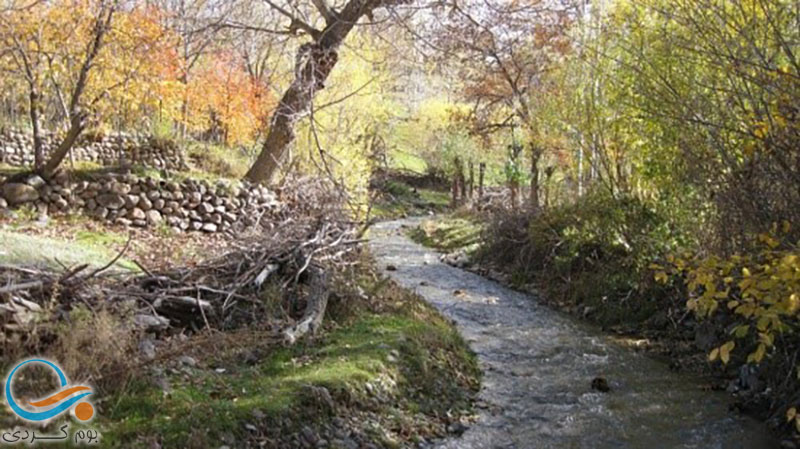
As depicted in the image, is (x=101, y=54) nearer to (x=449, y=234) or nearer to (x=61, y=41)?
(x=61, y=41)

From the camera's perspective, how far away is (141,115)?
622 inches

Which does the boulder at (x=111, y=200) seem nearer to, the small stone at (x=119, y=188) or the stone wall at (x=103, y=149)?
the small stone at (x=119, y=188)

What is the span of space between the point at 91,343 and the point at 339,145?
492 inches

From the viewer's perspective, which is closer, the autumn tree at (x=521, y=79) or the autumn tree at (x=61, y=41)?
the autumn tree at (x=61, y=41)

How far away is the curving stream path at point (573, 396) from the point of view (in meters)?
5.77

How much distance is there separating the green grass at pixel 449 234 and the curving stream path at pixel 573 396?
7.39 meters

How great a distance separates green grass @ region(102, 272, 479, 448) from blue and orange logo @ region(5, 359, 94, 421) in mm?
154

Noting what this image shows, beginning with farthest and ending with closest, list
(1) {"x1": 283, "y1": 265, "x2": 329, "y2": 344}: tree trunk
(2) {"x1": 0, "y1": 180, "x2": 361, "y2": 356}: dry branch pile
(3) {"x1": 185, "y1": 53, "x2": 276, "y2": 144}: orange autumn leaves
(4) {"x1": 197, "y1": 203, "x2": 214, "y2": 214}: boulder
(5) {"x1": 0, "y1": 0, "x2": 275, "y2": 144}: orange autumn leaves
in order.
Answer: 1. (3) {"x1": 185, "y1": 53, "x2": 276, "y2": 144}: orange autumn leaves
2. (4) {"x1": 197, "y1": 203, "x2": 214, "y2": 214}: boulder
3. (5) {"x1": 0, "y1": 0, "x2": 275, "y2": 144}: orange autumn leaves
4. (1) {"x1": 283, "y1": 265, "x2": 329, "y2": 344}: tree trunk
5. (2) {"x1": 0, "y1": 180, "x2": 361, "y2": 356}: dry branch pile

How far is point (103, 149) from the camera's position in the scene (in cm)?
1830

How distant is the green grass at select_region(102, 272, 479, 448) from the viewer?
13.4 feet

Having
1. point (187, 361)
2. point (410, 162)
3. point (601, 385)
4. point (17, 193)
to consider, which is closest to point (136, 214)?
point (17, 193)

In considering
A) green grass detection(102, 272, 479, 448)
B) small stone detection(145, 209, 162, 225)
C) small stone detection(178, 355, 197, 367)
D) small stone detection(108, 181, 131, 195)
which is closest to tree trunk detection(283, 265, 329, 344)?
green grass detection(102, 272, 479, 448)

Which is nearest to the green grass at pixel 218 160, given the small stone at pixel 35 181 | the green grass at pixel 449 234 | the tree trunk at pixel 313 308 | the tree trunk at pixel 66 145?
the tree trunk at pixel 66 145

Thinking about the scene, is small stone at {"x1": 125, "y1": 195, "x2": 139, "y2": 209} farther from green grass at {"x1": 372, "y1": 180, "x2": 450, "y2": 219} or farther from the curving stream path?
green grass at {"x1": 372, "y1": 180, "x2": 450, "y2": 219}
